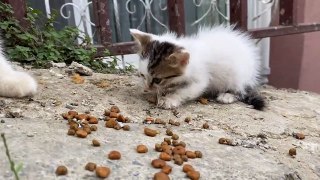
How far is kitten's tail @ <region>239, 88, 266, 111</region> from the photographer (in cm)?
221

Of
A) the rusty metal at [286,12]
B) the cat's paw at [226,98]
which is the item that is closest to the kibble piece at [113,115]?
the cat's paw at [226,98]

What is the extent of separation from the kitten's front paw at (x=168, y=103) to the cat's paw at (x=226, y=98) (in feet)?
1.01

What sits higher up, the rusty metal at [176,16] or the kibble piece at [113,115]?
the rusty metal at [176,16]

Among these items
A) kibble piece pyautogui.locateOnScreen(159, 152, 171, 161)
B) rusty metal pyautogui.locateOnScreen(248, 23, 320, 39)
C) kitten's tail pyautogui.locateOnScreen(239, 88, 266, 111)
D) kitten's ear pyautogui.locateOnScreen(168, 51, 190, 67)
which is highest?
kitten's ear pyautogui.locateOnScreen(168, 51, 190, 67)

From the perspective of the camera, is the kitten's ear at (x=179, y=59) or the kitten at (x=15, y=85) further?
the kitten's ear at (x=179, y=59)

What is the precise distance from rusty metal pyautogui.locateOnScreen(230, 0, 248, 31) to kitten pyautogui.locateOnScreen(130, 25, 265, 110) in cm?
64

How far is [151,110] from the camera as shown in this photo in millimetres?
1957

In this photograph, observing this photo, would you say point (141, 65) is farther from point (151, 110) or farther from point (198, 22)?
point (198, 22)

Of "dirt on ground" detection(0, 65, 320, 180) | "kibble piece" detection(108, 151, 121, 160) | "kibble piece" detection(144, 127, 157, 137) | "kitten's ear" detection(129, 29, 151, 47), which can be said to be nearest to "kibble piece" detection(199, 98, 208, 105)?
"dirt on ground" detection(0, 65, 320, 180)

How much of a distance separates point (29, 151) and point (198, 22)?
3.03 meters

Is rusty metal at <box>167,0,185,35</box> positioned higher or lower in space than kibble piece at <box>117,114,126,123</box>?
higher

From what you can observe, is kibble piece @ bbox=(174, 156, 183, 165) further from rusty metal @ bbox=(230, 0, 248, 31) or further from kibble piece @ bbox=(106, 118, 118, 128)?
rusty metal @ bbox=(230, 0, 248, 31)

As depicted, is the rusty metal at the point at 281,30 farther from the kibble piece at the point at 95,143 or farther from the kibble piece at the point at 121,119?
the kibble piece at the point at 95,143

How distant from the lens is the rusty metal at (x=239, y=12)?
123 inches
